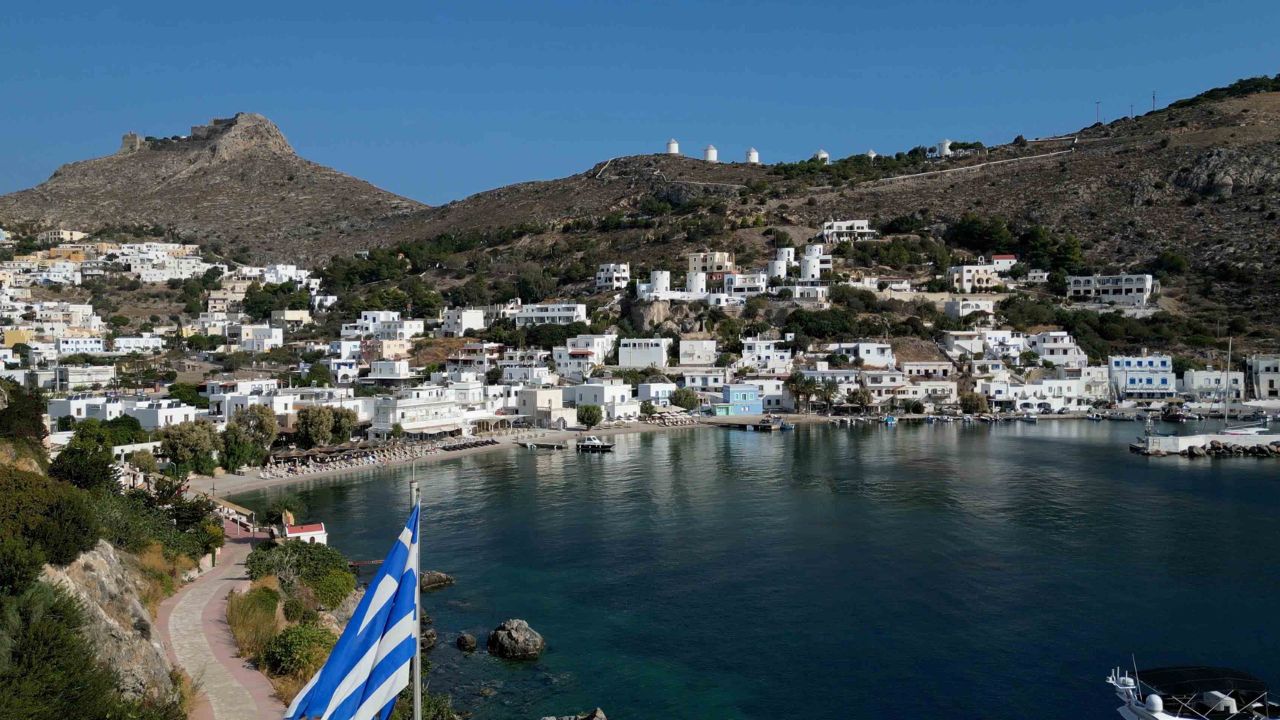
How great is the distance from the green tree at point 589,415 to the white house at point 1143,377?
29.8 meters

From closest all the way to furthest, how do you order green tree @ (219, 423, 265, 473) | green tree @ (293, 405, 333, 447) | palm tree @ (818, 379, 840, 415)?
green tree @ (219, 423, 265, 473) → green tree @ (293, 405, 333, 447) → palm tree @ (818, 379, 840, 415)

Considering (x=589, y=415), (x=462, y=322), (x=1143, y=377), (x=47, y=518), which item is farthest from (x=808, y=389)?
(x=47, y=518)

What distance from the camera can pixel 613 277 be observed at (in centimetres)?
6881

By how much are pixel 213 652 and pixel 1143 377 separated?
53.2 meters

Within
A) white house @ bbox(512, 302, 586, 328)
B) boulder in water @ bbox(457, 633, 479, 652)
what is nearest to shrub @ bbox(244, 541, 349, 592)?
boulder in water @ bbox(457, 633, 479, 652)

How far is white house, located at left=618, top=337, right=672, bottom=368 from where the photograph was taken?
55.2 metres

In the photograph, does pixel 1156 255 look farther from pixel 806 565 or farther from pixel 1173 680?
pixel 1173 680

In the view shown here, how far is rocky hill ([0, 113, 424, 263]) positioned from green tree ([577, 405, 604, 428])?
63.1 meters

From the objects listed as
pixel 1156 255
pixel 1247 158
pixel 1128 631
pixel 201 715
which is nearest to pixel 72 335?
pixel 201 715

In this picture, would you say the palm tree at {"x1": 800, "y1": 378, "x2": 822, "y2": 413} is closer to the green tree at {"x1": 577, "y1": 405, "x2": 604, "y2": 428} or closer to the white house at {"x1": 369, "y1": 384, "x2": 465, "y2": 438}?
the green tree at {"x1": 577, "y1": 405, "x2": 604, "y2": 428}

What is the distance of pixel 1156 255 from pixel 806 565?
193 ft

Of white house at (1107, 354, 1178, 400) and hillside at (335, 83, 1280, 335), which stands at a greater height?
hillside at (335, 83, 1280, 335)

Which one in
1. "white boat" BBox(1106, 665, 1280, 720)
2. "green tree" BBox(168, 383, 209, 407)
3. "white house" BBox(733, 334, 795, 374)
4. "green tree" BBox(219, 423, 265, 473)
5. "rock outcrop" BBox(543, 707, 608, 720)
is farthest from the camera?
"white house" BBox(733, 334, 795, 374)

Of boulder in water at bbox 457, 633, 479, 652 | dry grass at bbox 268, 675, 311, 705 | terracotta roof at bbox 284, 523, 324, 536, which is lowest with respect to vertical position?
boulder in water at bbox 457, 633, 479, 652
